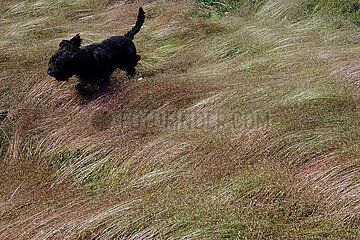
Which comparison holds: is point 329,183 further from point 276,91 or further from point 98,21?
point 98,21

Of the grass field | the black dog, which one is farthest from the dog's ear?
the grass field

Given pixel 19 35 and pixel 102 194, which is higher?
pixel 19 35

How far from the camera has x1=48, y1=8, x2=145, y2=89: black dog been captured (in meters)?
3.54

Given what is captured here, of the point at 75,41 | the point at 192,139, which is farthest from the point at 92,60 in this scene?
the point at 192,139

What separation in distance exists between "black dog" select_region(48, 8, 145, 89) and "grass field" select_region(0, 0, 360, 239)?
0.24 meters

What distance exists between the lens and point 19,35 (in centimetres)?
506

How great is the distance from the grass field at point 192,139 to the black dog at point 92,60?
0.79 feet

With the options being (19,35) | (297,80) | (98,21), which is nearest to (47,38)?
(19,35)

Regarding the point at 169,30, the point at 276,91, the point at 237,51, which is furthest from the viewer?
the point at 169,30

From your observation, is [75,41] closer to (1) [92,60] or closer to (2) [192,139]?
(1) [92,60]

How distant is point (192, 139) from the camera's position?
2.98m

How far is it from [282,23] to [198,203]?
4210mm

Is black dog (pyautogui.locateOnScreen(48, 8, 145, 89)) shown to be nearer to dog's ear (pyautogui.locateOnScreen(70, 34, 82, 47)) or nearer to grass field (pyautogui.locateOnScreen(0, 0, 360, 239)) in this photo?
dog's ear (pyautogui.locateOnScreen(70, 34, 82, 47))

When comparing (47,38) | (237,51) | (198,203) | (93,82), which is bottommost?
(198,203)
